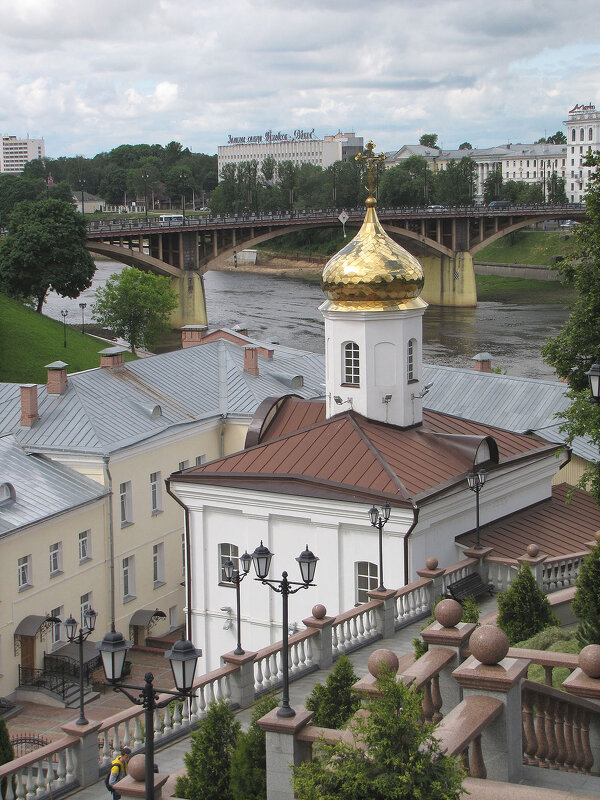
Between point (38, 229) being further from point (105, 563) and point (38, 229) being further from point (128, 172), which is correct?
point (128, 172)

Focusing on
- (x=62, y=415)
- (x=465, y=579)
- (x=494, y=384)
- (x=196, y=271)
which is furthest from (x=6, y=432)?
(x=196, y=271)

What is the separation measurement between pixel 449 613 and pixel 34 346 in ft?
131

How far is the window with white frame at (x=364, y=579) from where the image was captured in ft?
61.7

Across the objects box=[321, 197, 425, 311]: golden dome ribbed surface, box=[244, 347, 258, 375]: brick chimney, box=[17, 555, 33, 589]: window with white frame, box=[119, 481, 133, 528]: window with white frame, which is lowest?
box=[17, 555, 33, 589]: window with white frame

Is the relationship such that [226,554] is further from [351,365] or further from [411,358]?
[411,358]

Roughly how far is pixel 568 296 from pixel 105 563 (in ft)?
198

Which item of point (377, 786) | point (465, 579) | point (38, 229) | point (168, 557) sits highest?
point (38, 229)

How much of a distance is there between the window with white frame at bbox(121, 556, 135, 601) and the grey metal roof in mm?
2006

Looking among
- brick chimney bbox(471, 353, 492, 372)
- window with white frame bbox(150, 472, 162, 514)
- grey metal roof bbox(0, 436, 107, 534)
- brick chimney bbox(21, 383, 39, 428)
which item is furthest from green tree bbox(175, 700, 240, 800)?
brick chimney bbox(471, 353, 492, 372)

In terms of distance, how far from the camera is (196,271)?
229 ft

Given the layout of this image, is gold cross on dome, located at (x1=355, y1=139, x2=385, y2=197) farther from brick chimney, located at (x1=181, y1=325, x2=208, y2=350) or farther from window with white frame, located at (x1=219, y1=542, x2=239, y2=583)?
brick chimney, located at (x1=181, y1=325, x2=208, y2=350)

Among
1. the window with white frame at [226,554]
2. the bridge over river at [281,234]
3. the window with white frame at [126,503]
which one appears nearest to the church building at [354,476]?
the window with white frame at [226,554]

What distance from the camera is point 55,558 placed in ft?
84.9

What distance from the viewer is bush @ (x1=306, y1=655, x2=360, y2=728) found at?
10.5 metres
